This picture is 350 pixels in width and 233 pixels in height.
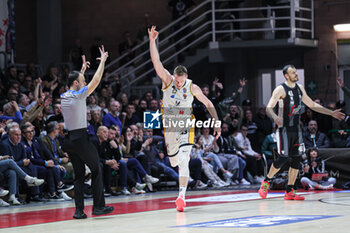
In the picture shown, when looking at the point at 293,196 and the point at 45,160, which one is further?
the point at 45,160

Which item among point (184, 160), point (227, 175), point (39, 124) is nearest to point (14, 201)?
point (39, 124)

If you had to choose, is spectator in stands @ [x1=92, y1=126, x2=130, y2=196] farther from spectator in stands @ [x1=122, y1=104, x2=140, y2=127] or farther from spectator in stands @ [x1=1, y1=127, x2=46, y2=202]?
spectator in stands @ [x1=122, y1=104, x2=140, y2=127]

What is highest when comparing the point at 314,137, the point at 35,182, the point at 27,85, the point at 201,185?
the point at 27,85

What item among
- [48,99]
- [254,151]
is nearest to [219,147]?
[254,151]

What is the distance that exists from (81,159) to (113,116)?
603 cm

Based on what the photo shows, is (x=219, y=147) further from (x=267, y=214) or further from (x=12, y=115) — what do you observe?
(x=267, y=214)

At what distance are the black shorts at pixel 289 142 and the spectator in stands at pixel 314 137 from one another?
4.91 meters

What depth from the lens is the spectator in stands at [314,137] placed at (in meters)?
15.5

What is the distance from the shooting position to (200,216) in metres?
8.16

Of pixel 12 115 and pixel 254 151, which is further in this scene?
pixel 254 151

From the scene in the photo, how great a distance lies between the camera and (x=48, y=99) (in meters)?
13.3

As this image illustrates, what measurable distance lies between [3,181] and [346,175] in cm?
696

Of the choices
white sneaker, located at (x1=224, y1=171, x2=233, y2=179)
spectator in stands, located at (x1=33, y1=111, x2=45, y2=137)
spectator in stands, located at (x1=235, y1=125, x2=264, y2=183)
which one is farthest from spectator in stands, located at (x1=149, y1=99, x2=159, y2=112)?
spectator in stands, located at (x1=33, y1=111, x2=45, y2=137)

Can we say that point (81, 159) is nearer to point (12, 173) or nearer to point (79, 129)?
point (79, 129)
